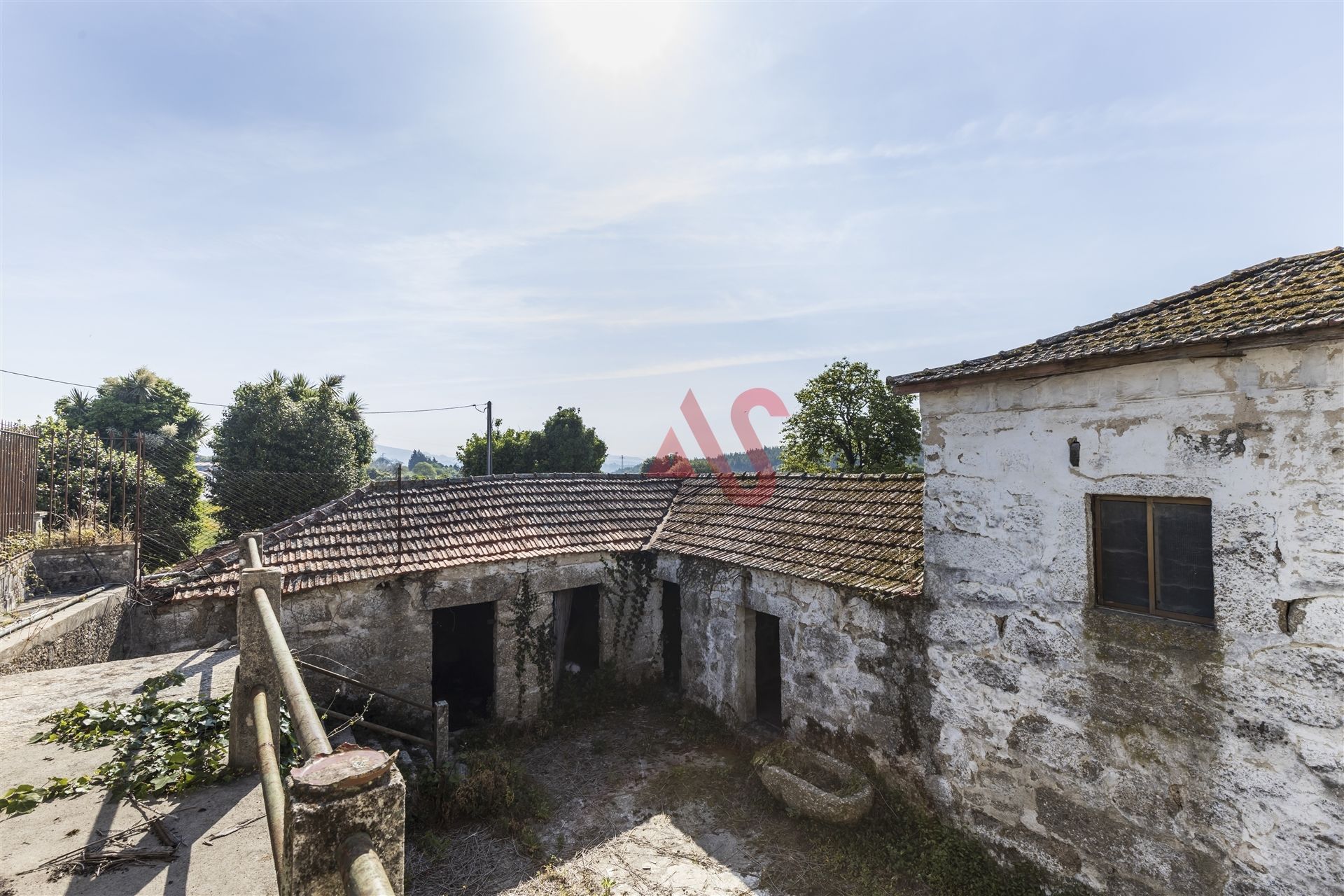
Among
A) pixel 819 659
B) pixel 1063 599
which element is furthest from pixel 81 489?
pixel 1063 599

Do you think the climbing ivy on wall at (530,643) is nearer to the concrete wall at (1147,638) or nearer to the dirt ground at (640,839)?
the dirt ground at (640,839)

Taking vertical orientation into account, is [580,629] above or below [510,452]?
below

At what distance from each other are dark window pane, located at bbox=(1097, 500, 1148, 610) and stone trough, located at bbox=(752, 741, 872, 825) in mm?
3767

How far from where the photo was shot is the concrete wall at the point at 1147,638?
486cm

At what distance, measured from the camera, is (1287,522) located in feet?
16.2

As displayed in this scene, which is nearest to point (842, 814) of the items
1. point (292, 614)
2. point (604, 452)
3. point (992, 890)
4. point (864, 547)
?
point (992, 890)

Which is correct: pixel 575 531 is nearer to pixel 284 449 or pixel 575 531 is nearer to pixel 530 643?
pixel 530 643

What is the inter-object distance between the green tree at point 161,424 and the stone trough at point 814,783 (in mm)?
17402

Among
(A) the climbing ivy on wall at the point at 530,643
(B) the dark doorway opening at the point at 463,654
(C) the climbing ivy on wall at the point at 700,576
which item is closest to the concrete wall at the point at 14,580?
(B) the dark doorway opening at the point at 463,654

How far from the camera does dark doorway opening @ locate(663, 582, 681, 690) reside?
12148 millimetres

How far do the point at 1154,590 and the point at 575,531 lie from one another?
341 inches

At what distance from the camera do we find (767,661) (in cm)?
1227

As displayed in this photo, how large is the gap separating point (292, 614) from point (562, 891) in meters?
5.21

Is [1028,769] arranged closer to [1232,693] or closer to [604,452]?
[1232,693]
